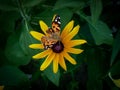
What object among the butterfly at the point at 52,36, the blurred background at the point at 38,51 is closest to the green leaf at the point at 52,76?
the blurred background at the point at 38,51

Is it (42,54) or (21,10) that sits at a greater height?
(21,10)

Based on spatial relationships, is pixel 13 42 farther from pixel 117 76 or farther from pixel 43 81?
pixel 117 76

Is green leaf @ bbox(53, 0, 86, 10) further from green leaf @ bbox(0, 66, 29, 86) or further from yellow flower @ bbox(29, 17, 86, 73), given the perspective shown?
green leaf @ bbox(0, 66, 29, 86)

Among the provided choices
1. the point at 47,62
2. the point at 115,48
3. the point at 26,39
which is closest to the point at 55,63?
the point at 47,62

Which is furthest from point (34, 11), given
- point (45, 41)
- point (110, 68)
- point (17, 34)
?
point (110, 68)

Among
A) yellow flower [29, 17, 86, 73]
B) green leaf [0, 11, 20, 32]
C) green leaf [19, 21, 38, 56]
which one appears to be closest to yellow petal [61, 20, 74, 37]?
yellow flower [29, 17, 86, 73]

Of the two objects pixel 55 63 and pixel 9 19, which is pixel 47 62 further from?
pixel 9 19
